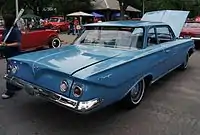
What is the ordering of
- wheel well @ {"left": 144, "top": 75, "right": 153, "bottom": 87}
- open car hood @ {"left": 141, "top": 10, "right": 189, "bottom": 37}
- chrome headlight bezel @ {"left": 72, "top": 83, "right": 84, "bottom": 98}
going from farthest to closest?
1. open car hood @ {"left": 141, "top": 10, "right": 189, "bottom": 37}
2. wheel well @ {"left": 144, "top": 75, "right": 153, "bottom": 87}
3. chrome headlight bezel @ {"left": 72, "top": 83, "right": 84, "bottom": 98}

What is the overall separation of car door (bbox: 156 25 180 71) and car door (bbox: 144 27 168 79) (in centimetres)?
17

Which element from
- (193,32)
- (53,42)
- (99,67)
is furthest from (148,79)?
(53,42)

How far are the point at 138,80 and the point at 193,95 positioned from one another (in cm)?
169

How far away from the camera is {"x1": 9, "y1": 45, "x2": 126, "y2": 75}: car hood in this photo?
4.12m

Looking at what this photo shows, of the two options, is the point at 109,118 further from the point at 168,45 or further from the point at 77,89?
the point at 168,45

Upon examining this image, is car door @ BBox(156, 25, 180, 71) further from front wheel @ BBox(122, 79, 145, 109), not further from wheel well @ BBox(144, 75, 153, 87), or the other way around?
front wheel @ BBox(122, 79, 145, 109)

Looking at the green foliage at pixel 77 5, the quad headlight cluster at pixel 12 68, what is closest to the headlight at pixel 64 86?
the quad headlight cluster at pixel 12 68

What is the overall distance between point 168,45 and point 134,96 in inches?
70.0

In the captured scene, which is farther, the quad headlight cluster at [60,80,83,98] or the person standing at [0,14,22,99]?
the person standing at [0,14,22,99]

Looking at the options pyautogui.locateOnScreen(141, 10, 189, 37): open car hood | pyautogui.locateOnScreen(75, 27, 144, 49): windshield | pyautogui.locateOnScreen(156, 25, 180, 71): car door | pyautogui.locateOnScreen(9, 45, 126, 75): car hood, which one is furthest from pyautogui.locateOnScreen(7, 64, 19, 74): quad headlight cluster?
pyautogui.locateOnScreen(141, 10, 189, 37): open car hood

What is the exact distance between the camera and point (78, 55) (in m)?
4.80

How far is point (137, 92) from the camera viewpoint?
5121mm

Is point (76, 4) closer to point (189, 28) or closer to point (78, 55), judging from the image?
point (189, 28)

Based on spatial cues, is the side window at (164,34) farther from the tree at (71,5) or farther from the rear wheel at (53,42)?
the tree at (71,5)
